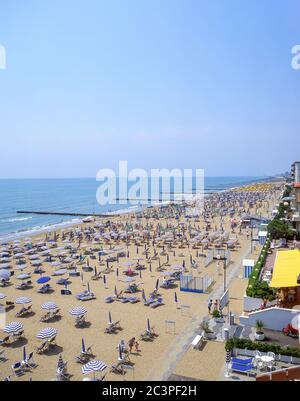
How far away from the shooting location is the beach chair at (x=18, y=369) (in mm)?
13500

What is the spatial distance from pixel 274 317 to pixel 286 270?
101 inches

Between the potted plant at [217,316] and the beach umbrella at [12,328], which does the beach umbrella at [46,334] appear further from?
the potted plant at [217,316]

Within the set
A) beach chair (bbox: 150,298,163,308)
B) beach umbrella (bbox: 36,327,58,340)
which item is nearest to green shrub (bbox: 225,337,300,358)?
beach chair (bbox: 150,298,163,308)

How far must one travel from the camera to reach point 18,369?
44.8 feet

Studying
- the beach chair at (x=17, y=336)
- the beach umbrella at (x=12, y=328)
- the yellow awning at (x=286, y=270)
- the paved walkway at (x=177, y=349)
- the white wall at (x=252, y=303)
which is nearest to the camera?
the paved walkway at (x=177, y=349)

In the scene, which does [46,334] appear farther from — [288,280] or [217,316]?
[288,280]

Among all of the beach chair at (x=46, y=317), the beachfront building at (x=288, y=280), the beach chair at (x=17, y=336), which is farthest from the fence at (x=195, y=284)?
the beach chair at (x=17, y=336)

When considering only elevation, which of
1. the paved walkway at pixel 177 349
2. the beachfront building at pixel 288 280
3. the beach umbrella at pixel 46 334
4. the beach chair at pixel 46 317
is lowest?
the beach chair at pixel 46 317

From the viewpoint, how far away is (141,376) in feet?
42.3

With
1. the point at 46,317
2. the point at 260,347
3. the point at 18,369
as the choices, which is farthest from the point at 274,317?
the point at 46,317

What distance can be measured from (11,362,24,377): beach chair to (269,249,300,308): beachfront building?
1114cm

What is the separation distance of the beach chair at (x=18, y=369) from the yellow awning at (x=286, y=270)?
11.2 meters

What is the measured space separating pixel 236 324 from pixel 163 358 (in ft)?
14.8
